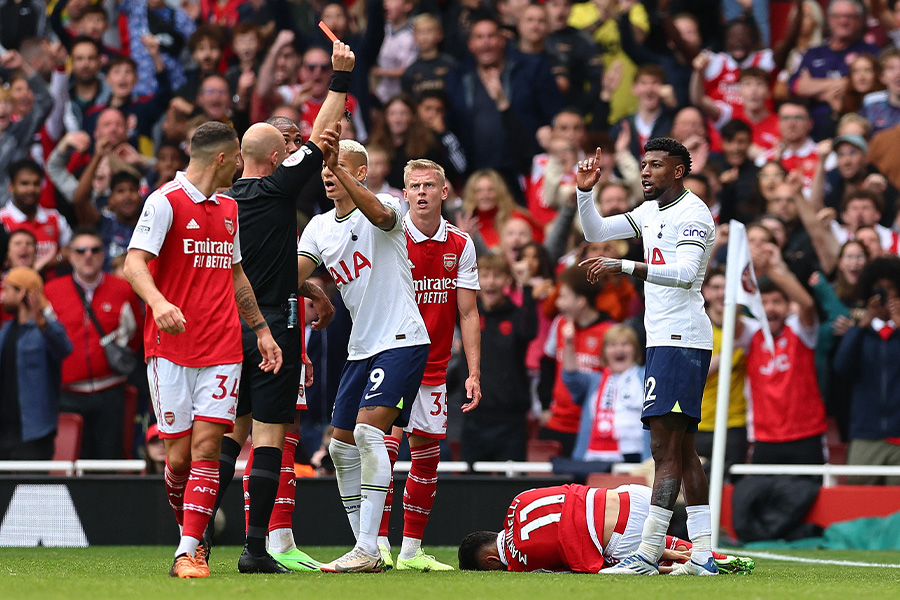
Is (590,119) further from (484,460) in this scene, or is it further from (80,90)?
(80,90)

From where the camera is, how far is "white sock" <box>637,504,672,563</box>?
27.5 ft

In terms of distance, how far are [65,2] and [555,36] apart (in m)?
6.93

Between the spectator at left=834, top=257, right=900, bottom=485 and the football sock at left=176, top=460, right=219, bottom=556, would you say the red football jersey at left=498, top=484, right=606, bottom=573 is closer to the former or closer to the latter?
the football sock at left=176, top=460, right=219, bottom=556

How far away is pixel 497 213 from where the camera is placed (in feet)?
48.8

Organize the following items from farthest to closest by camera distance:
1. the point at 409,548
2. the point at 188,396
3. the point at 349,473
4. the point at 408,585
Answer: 1. the point at 409,548
2. the point at 349,473
3. the point at 188,396
4. the point at 408,585

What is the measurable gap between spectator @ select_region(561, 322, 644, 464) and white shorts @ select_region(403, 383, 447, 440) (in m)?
3.63

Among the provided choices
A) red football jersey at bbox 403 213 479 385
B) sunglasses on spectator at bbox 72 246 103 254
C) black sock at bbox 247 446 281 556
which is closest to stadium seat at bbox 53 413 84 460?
sunglasses on spectator at bbox 72 246 103 254

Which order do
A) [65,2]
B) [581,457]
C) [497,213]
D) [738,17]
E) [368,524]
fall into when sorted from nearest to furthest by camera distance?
[368,524]
[581,457]
[497,213]
[738,17]
[65,2]

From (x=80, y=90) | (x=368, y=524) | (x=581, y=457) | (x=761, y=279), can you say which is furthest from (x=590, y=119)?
(x=368, y=524)

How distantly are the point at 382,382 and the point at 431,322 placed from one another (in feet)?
4.12

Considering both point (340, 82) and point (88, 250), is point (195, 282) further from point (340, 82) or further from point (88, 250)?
point (88, 250)

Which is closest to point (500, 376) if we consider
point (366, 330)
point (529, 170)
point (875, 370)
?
point (875, 370)

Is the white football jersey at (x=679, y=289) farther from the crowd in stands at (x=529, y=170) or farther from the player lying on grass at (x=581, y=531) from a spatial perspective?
the crowd in stands at (x=529, y=170)

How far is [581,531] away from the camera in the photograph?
870cm
